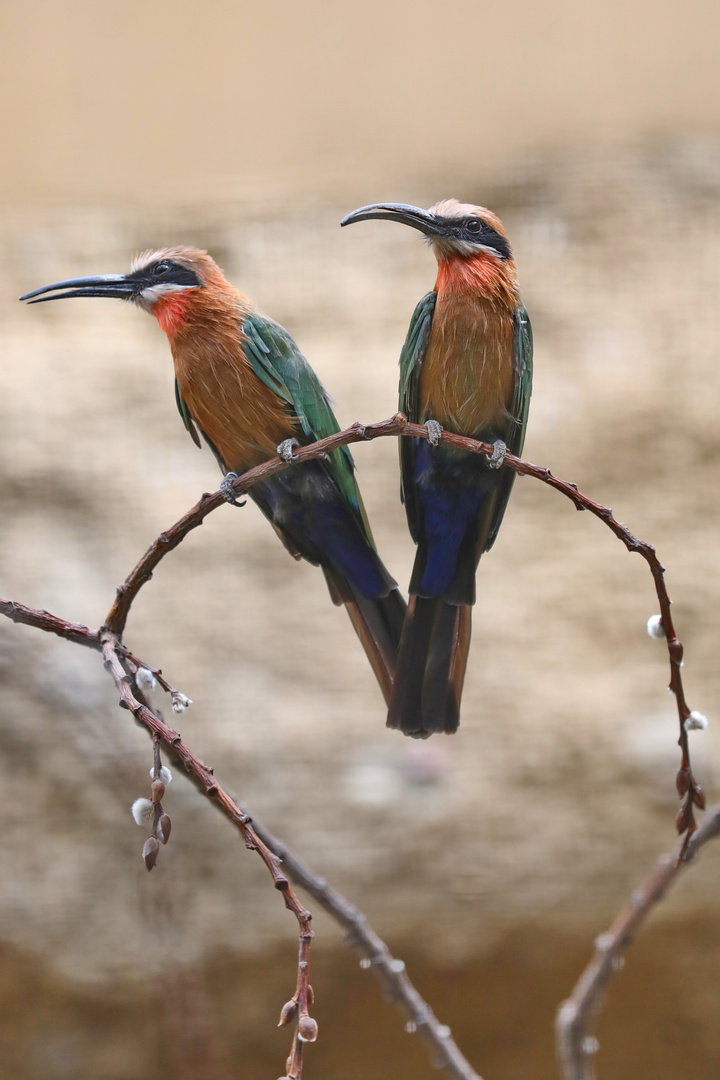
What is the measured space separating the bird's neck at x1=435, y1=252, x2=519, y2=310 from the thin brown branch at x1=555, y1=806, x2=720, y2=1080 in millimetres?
385

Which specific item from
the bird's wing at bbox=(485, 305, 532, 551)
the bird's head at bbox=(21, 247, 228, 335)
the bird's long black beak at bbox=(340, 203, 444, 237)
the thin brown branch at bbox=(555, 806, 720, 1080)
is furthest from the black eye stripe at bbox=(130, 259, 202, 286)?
the thin brown branch at bbox=(555, 806, 720, 1080)

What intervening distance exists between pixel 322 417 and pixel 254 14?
0.76 m

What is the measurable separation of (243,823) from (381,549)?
3.07 ft

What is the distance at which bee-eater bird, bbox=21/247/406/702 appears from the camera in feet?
2.30

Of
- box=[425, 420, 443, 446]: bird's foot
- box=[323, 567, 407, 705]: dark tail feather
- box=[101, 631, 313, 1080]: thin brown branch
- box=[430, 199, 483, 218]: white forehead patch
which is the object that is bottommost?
box=[101, 631, 313, 1080]: thin brown branch

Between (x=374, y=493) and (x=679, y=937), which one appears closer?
(x=679, y=937)

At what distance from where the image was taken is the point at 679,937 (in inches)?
50.3

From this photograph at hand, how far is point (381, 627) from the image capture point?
2.32ft

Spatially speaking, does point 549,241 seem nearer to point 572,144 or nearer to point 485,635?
point 572,144

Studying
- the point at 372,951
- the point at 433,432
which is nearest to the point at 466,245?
the point at 433,432

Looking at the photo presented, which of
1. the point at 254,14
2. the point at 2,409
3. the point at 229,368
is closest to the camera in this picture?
the point at 229,368

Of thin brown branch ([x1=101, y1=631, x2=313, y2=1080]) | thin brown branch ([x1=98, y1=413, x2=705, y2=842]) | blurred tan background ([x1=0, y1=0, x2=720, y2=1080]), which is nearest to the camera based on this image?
thin brown branch ([x1=101, y1=631, x2=313, y2=1080])

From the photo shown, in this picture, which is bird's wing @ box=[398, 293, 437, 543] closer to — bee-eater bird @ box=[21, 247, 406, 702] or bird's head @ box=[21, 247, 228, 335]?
bee-eater bird @ box=[21, 247, 406, 702]

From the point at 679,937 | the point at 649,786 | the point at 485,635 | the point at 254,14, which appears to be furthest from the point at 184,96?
the point at 679,937
